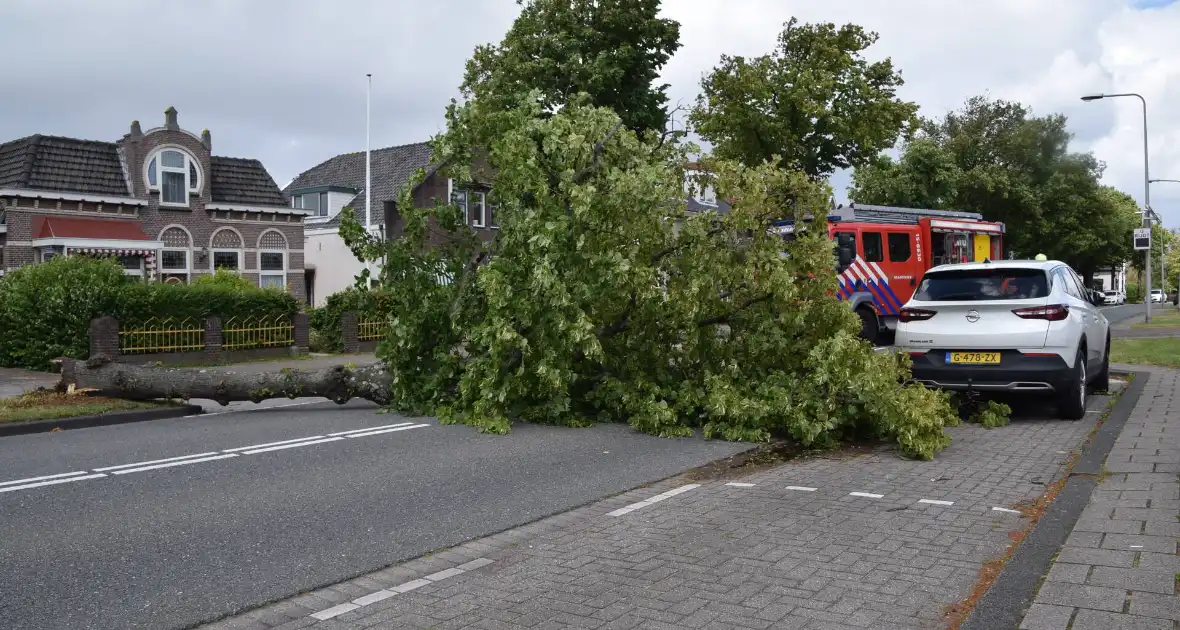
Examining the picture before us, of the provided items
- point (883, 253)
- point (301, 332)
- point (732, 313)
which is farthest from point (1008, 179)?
point (732, 313)

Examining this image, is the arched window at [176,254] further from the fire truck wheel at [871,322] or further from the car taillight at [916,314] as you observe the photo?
the car taillight at [916,314]

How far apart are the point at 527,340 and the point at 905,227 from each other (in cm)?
1378

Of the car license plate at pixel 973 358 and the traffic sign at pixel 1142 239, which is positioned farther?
the traffic sign at pixel 1142 239

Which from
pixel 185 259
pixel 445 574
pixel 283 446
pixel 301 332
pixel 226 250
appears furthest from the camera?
pixel 226 250

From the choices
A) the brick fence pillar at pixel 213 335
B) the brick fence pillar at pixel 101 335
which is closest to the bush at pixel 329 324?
the brick fence pillar at pixel 213 335

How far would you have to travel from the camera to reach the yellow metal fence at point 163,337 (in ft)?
63.0

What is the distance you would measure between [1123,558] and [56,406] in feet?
37.2

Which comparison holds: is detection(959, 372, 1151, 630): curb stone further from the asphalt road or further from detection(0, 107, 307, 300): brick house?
detection(0, 107, 307, 300): brick house

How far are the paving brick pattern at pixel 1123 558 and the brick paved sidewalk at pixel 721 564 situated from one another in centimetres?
45

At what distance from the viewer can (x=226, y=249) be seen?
108 ft

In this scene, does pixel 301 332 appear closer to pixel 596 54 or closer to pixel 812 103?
pixel 596 54

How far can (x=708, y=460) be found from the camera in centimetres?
884

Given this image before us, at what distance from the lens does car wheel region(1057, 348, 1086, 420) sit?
10.6m

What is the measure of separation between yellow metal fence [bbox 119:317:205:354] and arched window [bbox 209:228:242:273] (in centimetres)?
1266
